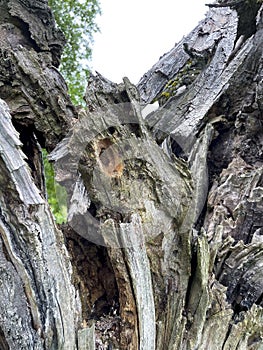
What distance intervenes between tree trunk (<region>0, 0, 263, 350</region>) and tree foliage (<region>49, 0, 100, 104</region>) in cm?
A: 355

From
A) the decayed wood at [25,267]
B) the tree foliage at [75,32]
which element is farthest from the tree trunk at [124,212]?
the tree foliage at [75,32]

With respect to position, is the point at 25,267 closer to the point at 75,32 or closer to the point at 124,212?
the point at 124,212

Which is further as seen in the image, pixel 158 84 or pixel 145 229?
pixel 158 84

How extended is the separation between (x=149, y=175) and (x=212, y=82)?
4.09 ft

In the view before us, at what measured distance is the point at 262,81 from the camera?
2.64 metres

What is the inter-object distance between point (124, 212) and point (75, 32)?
204 inches

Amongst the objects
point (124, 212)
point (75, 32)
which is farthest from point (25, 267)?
point (75, 32)

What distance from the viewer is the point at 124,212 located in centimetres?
188

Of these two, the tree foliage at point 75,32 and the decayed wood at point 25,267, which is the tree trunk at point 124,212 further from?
the tree foliage at point 75,32

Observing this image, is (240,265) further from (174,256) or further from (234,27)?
(234,27)

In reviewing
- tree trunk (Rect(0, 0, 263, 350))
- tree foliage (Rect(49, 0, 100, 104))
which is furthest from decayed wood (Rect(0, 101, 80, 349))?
tree foliage (Rect(49, 0, 100, 104))

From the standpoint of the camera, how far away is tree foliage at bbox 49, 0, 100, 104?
6.20 m

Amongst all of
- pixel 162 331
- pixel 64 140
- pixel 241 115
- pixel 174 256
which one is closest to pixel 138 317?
pixel 162 331

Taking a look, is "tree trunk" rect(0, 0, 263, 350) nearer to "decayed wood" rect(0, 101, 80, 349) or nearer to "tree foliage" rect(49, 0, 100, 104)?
"decayed wood" rect(0, 101, 80, 349)
